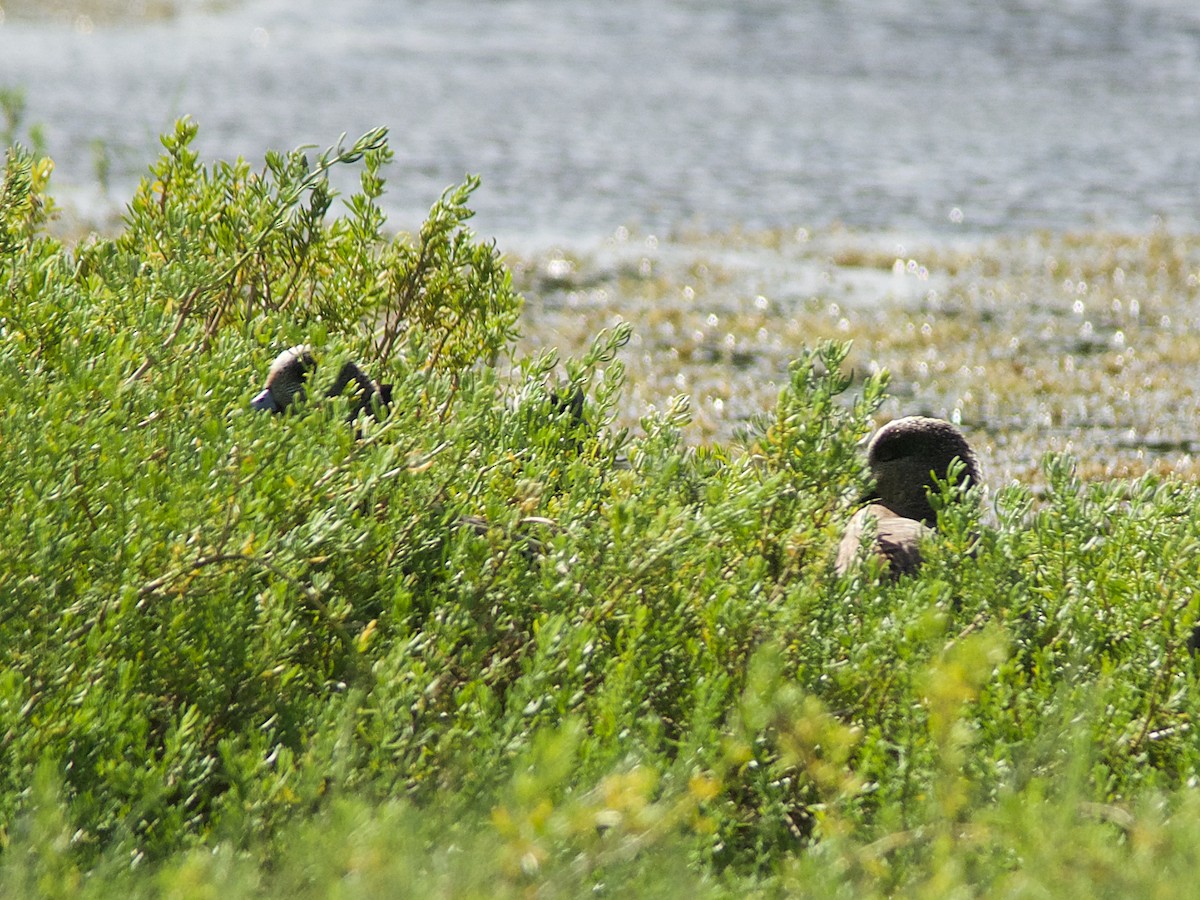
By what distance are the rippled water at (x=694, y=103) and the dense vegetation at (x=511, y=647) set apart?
6282mm

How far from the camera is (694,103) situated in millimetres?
19016

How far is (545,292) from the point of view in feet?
33.8

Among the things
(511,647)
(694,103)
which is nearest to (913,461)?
(511,647)

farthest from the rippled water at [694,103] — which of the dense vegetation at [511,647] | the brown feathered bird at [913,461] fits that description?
the dense vegetation at [511,647]

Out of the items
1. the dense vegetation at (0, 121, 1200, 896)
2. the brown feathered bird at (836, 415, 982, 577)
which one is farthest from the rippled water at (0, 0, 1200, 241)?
the dense vegetation at (0, 121, 1200, 896)

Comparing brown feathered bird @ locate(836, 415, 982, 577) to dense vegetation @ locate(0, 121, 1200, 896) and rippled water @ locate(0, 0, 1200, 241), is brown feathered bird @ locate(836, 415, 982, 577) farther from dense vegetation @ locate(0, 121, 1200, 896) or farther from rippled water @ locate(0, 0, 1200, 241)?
rippled water @ locate(0, 0, 1200, 241)

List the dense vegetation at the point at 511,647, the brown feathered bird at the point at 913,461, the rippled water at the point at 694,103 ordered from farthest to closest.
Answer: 1. the rippled water at the point at 694,103
2. the brown feathered bird at the point at 913,461
3. the dense vegetation at the point at 511,647

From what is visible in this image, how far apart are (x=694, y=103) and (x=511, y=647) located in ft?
54.7

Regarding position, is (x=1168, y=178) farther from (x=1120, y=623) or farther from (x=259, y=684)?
(x=259, y=684)

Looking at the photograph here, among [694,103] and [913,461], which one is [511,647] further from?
[694,103]

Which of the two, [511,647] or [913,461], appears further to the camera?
[913,461]

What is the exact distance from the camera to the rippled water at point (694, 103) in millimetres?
13828

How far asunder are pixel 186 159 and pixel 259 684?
2.20 meters

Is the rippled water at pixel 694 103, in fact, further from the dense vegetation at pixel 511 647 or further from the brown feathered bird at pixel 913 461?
the dense vegetation at pixel 511 647
